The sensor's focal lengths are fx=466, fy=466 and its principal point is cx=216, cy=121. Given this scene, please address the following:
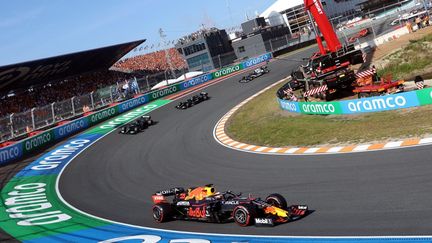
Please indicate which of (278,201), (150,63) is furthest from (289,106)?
(150,63)

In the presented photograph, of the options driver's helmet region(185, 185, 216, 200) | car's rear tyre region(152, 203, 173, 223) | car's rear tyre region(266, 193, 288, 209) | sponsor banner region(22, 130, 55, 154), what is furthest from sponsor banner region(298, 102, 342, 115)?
sponsor banner region(22, 130, 55, 154)

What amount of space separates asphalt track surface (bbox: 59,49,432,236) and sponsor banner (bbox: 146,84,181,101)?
14.0 m

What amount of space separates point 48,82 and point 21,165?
27608 millimetres

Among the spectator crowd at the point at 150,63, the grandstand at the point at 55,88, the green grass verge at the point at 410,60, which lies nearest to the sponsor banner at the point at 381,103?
the green grass verge at the point at 410,60

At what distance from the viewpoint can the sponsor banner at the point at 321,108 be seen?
22500 mm

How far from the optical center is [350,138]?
17.7 metres

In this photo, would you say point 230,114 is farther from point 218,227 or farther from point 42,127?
point 218,227

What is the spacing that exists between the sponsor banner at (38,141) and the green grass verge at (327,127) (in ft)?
42.2

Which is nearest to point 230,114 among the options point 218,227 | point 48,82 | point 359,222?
point 218,227

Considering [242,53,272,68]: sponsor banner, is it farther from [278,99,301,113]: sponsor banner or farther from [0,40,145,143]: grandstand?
[278,99,301,113]: sponsor banner

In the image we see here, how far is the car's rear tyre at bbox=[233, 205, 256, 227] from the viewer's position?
11.3 metres

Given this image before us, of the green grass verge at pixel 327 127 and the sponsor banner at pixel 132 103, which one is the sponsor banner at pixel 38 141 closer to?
the sponsor banner at pixel 132 103

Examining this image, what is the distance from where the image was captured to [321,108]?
76.5ft

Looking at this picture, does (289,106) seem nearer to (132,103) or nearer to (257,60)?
(132,103)
